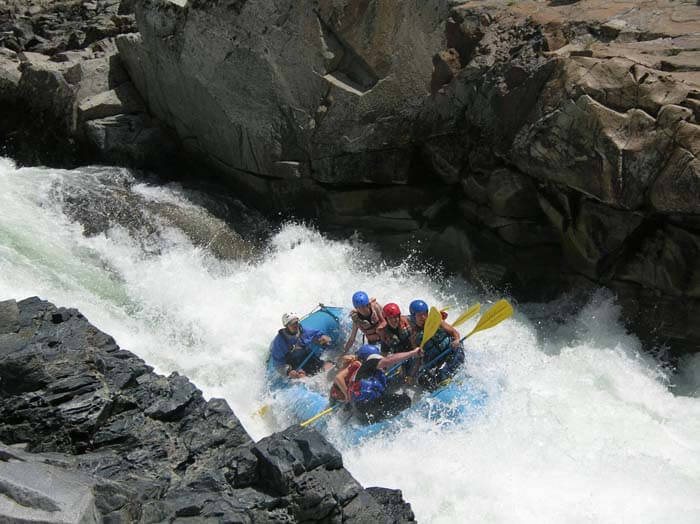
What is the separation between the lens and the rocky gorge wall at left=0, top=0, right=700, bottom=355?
6.95m

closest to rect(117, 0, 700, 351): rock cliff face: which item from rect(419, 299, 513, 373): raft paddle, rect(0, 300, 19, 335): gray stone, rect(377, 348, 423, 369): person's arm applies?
rect(419, 299, 513, 373): raft paddle

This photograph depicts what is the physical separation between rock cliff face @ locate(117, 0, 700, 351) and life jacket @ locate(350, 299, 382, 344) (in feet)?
5.78

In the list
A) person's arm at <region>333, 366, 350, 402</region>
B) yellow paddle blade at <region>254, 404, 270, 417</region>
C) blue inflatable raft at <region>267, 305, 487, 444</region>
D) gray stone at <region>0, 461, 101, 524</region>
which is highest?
gray stone at <region>0, 461, 101, 524</region>

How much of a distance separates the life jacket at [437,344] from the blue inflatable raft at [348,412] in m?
0.29

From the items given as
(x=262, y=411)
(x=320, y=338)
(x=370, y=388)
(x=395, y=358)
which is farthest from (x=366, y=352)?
(x=262, y=411)

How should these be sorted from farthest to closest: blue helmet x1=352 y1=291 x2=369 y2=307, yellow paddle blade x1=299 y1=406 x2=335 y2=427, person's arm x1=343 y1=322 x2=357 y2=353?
1. person's arm x1=343 y1=322 x2=357 y2=353
2. blue helmet x1=352 y1=291 x2=369 y2=307
3. yellow paddle blade x1=299 y1=406 x2=335 y2=427

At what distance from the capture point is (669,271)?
7.04 metres

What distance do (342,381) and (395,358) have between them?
1.72ft

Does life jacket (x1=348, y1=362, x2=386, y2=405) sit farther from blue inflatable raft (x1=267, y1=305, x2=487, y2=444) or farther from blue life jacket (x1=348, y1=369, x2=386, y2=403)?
blue inflatable raft (x1=267, y1=305, x2=487, y2=444)

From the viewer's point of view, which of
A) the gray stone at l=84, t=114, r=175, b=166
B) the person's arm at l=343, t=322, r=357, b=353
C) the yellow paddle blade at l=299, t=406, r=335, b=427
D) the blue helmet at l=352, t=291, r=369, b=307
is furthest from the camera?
the gray stone at l=84, t=114, r=175, b=166

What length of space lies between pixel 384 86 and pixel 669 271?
151 inches

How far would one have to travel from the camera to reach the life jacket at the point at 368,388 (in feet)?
21.1

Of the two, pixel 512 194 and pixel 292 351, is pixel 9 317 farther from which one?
pixel 512 194

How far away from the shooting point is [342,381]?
6617mm
